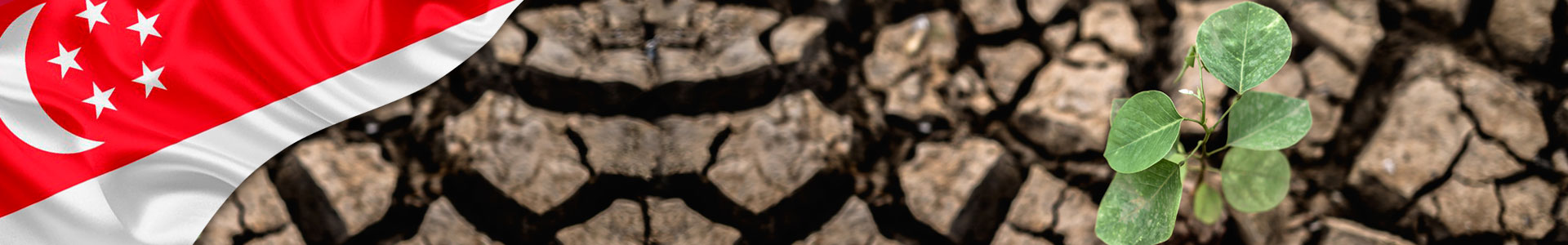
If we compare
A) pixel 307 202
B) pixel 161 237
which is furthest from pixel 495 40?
pixel 161 237

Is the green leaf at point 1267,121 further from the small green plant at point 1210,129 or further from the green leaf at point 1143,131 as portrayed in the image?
the green leaf at point 1143,131

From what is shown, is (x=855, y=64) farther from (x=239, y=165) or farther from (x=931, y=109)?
(x=239, y=165)

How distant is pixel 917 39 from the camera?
125 cm

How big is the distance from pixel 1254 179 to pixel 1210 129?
0.17 meters

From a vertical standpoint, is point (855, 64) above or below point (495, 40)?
below

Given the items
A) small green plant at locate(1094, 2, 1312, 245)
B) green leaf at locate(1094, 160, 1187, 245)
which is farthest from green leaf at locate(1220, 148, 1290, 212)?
green leaf at locate(1094, 160, 1187, 245)

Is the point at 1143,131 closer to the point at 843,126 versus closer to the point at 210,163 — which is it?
the point at 843,126

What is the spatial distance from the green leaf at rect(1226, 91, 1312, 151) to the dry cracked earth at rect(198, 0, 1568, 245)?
179 millimetres

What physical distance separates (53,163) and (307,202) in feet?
1.02

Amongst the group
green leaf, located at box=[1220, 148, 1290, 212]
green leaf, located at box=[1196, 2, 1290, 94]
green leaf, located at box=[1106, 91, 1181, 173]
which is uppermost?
green leaf, located at box=[1196, 2, 1290, 94]

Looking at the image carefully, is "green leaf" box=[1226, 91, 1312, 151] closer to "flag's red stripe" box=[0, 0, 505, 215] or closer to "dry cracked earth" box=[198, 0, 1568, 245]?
"dry cracked earth" box=[198, 0, 1568, 245]

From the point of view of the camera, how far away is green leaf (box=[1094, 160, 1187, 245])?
95cm

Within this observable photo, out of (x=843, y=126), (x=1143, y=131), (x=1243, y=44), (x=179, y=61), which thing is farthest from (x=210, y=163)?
(x=1243, y=44)

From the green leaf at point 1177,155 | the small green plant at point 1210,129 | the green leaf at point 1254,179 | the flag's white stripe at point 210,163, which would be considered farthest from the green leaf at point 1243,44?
the flag's white stripe at point 210,163
